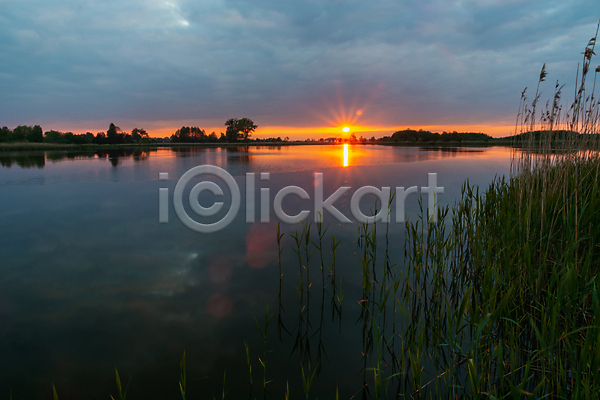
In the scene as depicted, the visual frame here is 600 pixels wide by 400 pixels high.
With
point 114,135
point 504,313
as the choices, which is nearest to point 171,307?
point 504,313

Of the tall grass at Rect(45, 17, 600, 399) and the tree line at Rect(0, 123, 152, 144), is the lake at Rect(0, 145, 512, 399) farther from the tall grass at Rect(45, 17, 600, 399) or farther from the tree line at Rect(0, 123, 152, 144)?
the tree line at Rect(0, 123, 152, 144)

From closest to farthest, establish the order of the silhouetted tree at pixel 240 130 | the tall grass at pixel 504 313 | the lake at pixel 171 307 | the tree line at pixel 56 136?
the tall grass at pixel 504 313
the lake at pixel 171 307
the tree line at pixel 56 136
the silhouetted tree at pixel 240 130

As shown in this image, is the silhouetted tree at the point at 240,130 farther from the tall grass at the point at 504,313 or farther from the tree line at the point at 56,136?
the tall grass at the point at 504,313

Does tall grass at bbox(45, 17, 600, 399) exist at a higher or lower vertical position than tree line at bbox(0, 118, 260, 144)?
lower

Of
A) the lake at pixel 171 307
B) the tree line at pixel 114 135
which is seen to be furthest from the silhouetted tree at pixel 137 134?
the lake at pixel 171 307

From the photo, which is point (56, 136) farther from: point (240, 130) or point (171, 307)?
point (171, 307)

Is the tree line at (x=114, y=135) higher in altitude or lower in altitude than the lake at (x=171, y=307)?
higher

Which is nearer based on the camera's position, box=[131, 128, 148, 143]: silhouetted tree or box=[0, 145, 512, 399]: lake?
box=[0, 145, 512, 399]: lake

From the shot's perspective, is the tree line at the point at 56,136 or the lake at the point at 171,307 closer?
the lake at the point at 171,307

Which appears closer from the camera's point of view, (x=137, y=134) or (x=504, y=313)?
(x=504, y=313)

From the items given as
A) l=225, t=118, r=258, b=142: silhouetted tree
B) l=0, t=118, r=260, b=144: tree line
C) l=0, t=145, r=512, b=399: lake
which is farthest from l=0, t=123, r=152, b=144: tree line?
l=0, t=145, r=512, b=399: lake

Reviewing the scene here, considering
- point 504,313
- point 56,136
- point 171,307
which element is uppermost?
point 56,136

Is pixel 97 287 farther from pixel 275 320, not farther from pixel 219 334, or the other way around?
pixel 275 320

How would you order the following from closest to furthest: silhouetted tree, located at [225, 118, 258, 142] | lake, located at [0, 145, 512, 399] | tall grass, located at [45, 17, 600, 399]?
tall grass, located at [45, 17, 600, 399], lake, located at [0, 145, 512, 399], silhouetted tree, located at [225, 118, 258, 142]
